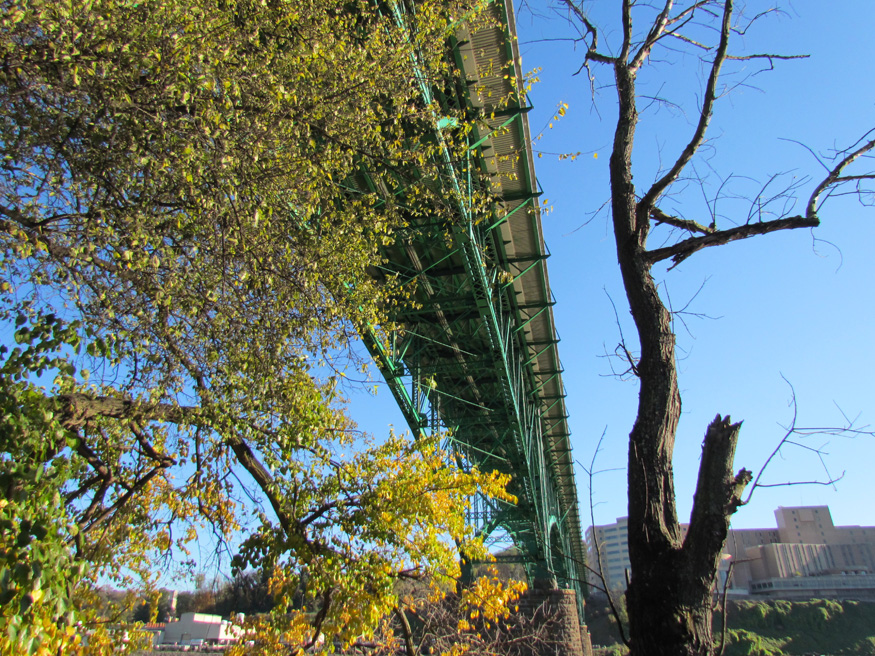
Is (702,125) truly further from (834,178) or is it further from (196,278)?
(196,278)

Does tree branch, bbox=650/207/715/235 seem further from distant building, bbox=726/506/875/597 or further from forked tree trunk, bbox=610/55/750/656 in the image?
distant building, bbox=726/506/875/597

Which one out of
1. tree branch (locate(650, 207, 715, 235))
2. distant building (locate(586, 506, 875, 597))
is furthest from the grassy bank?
tree branch (locate(650, 207, 715, 235))

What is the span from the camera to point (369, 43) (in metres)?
5.60

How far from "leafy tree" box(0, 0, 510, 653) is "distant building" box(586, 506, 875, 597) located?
171 feet

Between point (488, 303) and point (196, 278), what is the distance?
25.7ft

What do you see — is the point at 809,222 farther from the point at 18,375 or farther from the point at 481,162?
the point at 481,162

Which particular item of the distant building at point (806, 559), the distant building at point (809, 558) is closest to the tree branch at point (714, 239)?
the distant building at point (806, 559)

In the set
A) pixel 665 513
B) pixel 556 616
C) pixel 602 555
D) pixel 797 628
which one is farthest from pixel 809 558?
pixel 665 513

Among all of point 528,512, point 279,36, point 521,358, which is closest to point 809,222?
point 279,36

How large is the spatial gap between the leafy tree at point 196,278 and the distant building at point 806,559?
171 ft

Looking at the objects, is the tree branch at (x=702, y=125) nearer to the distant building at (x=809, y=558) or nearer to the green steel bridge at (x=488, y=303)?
the green steel bridge at (x=488, y=303)

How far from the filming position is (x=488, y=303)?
11.8 meters

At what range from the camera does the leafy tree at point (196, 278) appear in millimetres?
3324

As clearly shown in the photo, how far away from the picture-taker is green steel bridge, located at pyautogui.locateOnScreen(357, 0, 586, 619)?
8750 mm
